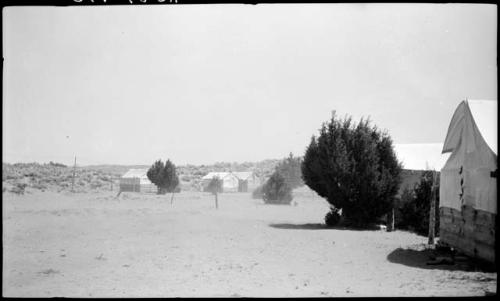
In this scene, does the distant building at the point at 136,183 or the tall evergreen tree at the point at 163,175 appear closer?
the tall evergreen tree at the point at 163,175

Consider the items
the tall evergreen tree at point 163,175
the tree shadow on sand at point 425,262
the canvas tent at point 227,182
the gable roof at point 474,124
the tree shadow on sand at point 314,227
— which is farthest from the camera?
the canvas tent at point 227,182

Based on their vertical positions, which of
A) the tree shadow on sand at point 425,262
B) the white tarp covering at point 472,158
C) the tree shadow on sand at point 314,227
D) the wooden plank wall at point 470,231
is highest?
the white tarp covering at point 472,158

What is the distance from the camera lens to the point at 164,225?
63.3 ft

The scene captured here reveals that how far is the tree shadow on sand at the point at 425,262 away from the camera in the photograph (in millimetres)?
10547

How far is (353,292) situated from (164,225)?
12.4m

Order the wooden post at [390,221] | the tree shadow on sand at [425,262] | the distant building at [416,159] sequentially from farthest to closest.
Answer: the distant building at [416,159] → the wooden post at [390,221] → the tree shadow on sand at [425,262]

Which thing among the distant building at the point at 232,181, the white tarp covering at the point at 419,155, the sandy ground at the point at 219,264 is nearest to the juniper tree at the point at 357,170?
the sandy ground at the point at 219,264

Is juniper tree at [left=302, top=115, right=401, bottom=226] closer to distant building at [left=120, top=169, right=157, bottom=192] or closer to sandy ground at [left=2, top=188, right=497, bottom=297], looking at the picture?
sandy ground at [left=2, top=188, right=497, bottom=297]

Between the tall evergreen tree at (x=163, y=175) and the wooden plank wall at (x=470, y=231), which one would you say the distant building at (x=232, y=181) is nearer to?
the tall evergreen tree at (x=163, y=175)

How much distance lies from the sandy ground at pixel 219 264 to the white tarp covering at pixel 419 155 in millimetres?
9447

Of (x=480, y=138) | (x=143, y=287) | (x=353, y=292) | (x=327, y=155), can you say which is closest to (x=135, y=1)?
(x=143, y=287)

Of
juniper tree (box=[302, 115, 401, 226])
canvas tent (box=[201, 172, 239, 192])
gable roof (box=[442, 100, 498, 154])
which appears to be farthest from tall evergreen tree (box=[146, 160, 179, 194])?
gable roof (box=[442, 100, 498, 154])

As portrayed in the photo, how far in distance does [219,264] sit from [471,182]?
6.85 metres

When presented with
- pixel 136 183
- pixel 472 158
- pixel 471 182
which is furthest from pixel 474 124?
pixel 136 183
